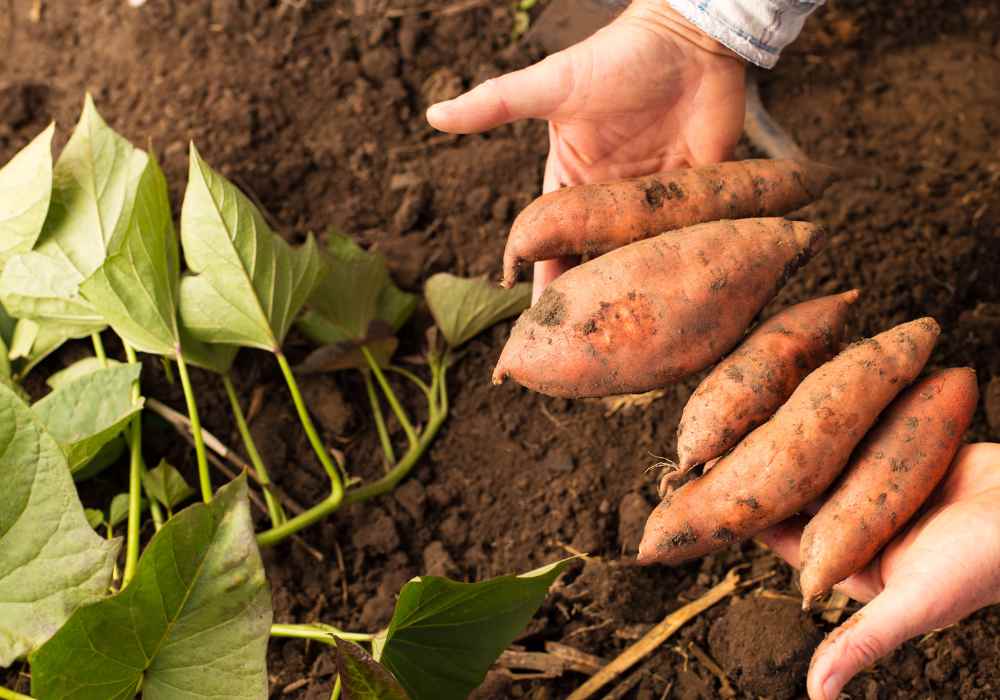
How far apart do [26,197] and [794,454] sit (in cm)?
120

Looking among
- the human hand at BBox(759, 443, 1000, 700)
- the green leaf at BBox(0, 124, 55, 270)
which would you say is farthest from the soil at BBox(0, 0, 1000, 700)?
the human hand at BBox(759, 443, 1000, 700)

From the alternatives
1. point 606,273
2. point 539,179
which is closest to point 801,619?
point 606,273

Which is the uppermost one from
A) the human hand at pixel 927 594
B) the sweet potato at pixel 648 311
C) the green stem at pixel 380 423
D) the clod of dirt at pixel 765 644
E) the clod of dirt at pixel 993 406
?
the sweet potato at pixel 648 311

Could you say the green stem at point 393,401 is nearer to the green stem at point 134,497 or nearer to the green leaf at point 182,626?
the green stem at point 134,497

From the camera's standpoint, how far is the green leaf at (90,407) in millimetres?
1253

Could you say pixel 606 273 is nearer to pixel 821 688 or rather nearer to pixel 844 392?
pixel 844 392

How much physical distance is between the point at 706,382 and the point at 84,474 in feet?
3.03

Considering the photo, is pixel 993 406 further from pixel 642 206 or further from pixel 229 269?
pixel 229 269

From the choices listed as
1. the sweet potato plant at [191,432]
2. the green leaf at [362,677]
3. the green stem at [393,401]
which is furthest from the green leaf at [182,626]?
the green stem at [393,401]

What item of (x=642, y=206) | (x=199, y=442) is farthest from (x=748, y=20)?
(x=199, y=442)

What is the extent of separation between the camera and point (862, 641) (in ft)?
2.92

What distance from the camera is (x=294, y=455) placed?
1.53 meters

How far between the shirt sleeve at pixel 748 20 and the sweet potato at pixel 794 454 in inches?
19.8

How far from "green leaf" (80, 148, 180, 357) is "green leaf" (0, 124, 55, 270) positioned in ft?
0.65
